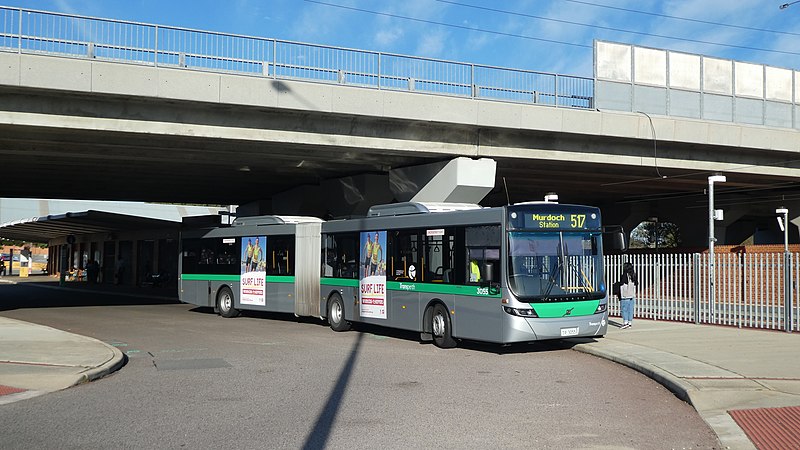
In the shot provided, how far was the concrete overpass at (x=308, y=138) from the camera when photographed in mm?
19656

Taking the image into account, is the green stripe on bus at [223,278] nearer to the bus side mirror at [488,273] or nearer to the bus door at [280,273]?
the bus door at [280,273]

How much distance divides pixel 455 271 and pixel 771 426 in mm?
8415

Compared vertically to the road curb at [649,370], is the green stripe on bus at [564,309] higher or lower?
higher

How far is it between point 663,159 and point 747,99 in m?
4.27

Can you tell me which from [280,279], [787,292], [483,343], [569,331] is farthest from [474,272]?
[280,279]

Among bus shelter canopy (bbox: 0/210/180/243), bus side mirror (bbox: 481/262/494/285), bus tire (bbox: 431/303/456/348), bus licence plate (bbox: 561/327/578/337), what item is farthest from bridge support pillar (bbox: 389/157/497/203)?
bus shelter canopy (bbox: 0/210/180/243)

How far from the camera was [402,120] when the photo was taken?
2291 centimetres

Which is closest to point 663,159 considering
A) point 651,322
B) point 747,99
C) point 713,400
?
point 747,99

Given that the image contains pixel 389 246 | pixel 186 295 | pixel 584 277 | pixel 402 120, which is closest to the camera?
pixel 584 277

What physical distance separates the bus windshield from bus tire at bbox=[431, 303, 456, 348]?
6.92 ft

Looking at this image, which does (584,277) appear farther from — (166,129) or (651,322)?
(166,129)

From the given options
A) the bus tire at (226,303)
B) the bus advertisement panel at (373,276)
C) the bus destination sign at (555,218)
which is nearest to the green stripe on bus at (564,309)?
the bus destination sign at (555,218)

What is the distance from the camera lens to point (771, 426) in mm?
8352

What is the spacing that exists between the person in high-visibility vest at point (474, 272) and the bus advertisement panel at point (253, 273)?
982 centimetres
